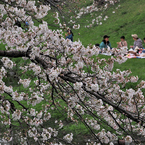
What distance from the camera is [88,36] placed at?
14797mm

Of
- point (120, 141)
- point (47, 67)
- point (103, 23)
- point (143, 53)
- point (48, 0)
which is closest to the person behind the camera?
point (47, 67)

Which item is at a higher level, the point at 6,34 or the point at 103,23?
the point at 103,23

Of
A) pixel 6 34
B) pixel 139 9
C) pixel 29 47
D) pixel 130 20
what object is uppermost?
pixel 139 9

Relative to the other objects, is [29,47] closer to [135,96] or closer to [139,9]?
[135,96]

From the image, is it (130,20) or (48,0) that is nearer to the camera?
(48,0)

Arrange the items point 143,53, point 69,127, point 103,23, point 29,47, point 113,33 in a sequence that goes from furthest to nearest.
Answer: point 103,23 → point 113,33 → point 143,53 → point 69,127 → point 29,47

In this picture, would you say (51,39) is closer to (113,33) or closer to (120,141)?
(120,141)

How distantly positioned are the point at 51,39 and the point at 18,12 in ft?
2.01

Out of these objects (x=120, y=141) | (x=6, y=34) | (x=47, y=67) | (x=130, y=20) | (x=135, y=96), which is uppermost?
Result: (x=130, y=20)

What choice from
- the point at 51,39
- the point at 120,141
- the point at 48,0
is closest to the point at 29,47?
the point at 51,39

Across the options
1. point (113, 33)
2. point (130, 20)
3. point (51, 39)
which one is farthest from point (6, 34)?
point (130, 20)

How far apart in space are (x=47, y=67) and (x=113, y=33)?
12.0 metres

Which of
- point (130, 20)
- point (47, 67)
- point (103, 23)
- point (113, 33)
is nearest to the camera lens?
point (47, 67)

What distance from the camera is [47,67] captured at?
9.18 ft
